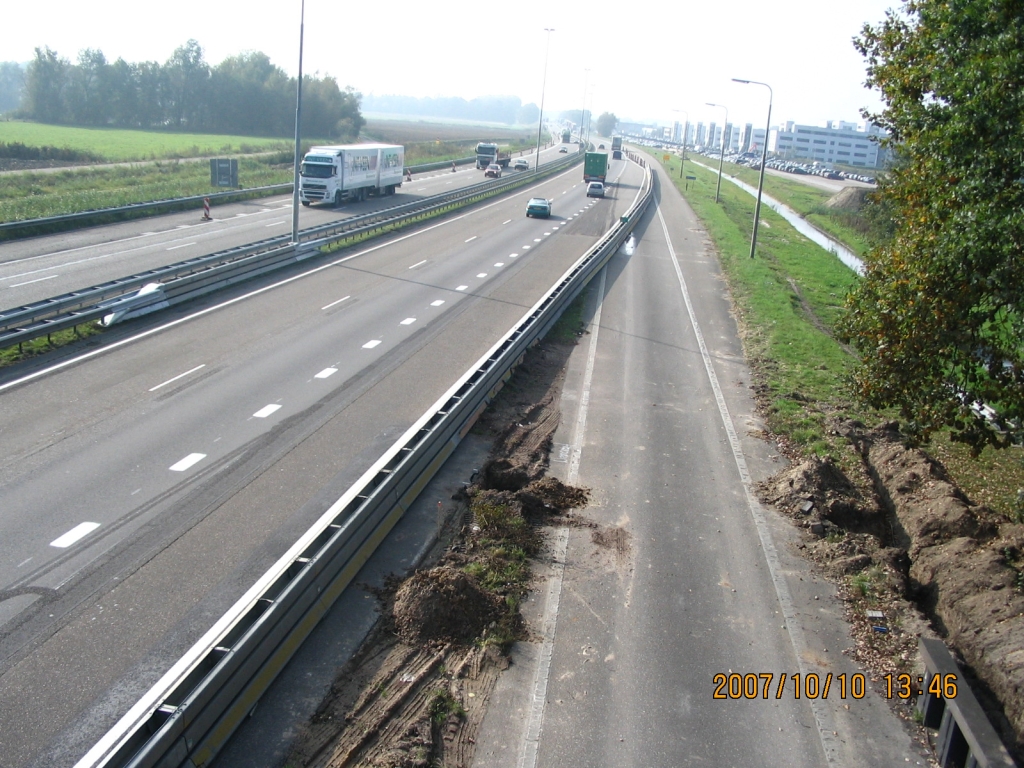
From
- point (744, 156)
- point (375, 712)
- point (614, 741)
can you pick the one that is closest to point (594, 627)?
point (614, 741)

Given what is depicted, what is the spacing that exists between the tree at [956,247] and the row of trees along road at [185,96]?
12300 centimetres

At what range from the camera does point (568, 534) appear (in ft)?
38.9

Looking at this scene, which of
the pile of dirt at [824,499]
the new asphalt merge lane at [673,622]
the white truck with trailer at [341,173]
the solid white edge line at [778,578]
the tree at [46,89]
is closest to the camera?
the new asphalt merge lane at [673,622]

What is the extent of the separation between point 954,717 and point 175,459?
10.9m

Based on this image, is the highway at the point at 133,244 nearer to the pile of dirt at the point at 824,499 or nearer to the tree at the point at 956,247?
the pile of dirt at the point at 824,499

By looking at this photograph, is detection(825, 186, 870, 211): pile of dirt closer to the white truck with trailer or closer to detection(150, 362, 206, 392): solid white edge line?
the white truck with trailer

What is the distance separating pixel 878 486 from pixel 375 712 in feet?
32.2

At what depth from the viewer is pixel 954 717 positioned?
7.46 metres

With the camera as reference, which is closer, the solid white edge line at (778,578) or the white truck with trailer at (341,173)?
the solid white edge line at (778,578)

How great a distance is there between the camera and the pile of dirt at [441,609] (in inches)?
360

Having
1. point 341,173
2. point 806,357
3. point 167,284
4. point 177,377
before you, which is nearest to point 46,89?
point 341,173

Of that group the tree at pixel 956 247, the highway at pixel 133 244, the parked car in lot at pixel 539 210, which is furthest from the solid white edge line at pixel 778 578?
the parked car in lot at pixel 539 210
